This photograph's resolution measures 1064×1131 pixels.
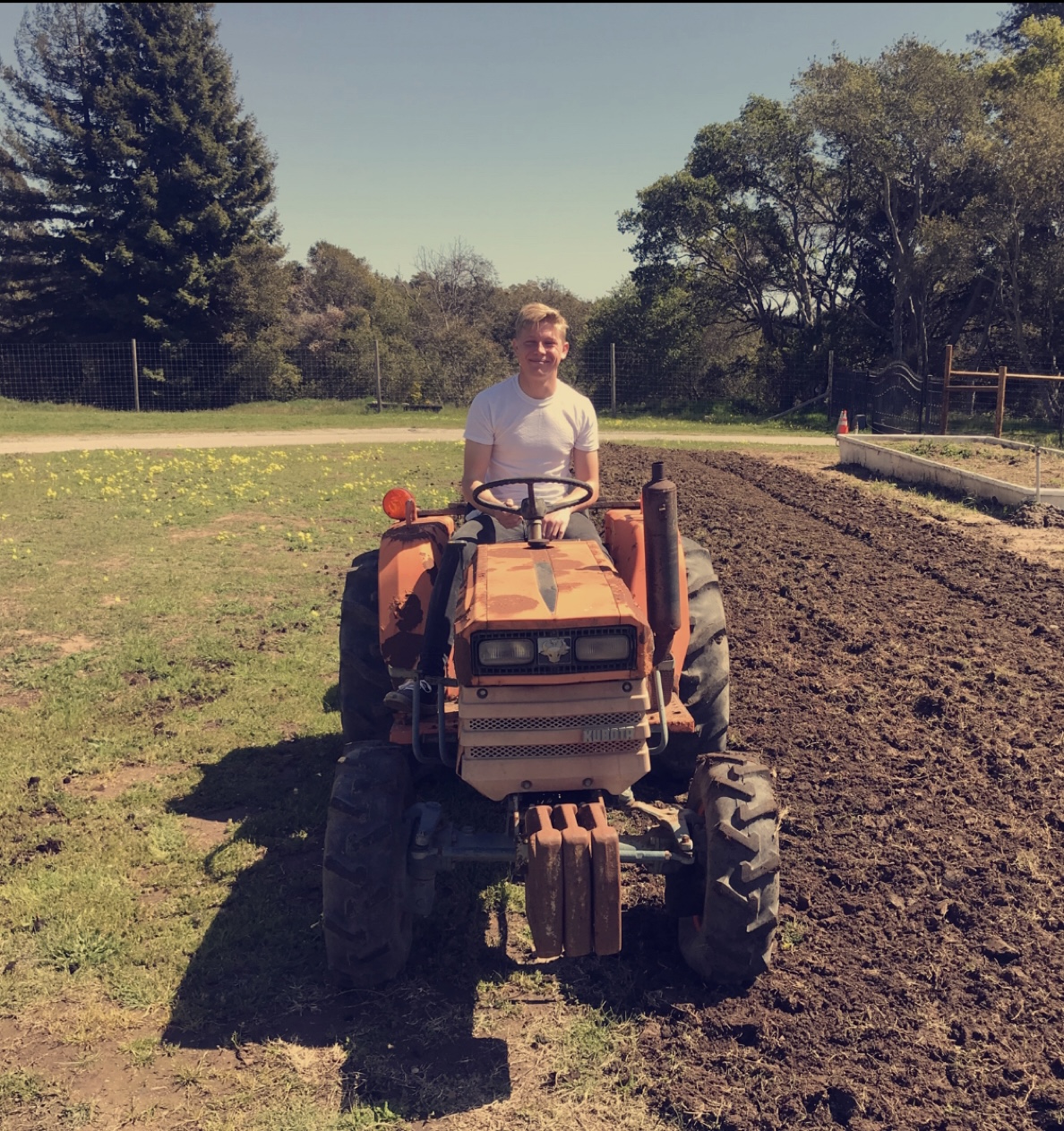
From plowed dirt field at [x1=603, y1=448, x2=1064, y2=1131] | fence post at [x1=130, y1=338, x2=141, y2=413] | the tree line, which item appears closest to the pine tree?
the tree line

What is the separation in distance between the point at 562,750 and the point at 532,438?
1.47 m

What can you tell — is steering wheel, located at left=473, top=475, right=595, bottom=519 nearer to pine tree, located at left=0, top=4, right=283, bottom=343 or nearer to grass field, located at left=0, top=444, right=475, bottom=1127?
grass field, located at left=0, top=444, right=475, bottom=1127

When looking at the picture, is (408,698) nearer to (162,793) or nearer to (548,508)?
(548,508)

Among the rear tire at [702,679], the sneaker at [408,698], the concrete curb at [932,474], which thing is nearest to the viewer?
the sneaker at [408,698]

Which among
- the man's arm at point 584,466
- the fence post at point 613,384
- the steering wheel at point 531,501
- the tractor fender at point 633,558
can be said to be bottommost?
the tractor fender at point 633,558

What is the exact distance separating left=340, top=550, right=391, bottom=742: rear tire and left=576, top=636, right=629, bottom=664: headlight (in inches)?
61.1

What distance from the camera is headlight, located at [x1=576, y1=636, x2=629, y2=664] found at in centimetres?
316

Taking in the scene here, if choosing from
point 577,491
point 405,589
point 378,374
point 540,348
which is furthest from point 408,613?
point 378,374

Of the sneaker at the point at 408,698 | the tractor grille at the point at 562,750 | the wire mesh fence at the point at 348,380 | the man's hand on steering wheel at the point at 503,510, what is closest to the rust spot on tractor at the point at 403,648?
the sneaker at the point at 408,698

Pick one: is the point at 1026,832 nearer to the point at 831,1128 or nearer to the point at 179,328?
the point at 831,1128

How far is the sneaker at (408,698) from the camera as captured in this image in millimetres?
3664

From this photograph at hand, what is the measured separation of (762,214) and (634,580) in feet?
110

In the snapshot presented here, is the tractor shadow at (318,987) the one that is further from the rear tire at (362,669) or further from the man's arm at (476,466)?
the man's arm at (476,466)

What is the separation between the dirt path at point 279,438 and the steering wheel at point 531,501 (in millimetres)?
16237
